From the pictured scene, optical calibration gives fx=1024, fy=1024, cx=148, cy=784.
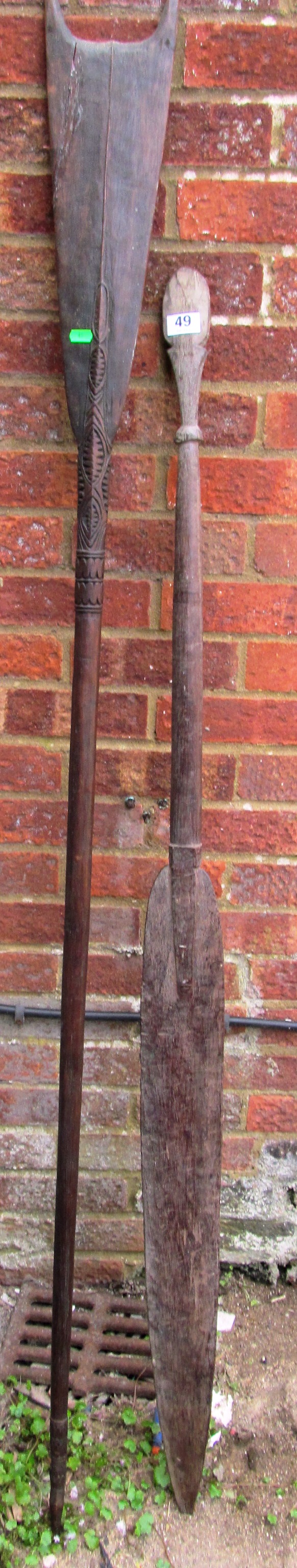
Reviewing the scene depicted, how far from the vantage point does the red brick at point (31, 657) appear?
148cm

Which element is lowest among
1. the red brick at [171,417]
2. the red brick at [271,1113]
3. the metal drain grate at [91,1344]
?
the metal drain grate at [91,1344]

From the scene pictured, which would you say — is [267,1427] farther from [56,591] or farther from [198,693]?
[56,591]

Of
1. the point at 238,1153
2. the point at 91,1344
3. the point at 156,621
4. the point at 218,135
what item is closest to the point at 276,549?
the point at 156,621

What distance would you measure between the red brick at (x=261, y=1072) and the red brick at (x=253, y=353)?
100 cm

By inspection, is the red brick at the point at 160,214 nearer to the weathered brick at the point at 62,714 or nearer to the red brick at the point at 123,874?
the weathered brick at the point at 62,714

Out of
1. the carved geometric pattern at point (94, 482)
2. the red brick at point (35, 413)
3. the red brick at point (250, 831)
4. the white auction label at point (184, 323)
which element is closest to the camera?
the carved geometric pattern at point (94, 482)

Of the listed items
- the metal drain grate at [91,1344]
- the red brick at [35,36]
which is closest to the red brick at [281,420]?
the red brick at [35,36]

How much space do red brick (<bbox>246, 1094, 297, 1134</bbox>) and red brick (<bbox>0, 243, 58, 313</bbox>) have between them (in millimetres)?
1194

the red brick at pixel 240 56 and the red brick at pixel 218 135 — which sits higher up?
the red brick at pixel 240 56

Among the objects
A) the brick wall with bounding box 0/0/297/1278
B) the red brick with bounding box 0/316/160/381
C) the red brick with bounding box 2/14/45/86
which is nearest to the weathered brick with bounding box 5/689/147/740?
the brick wall with bounding box 0/0/297/1278

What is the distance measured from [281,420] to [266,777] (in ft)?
1.65

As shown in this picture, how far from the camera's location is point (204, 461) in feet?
4.67

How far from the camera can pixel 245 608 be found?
4.82 ft

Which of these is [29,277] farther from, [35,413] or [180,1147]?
[180,1147]
